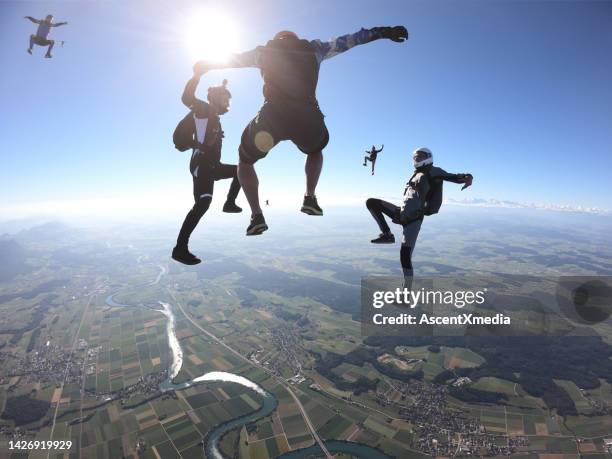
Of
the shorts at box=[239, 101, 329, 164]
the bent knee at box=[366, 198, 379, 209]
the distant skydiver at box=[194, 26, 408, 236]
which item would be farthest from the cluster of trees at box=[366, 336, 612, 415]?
the distant skydiver at box=[194, 26, 408, 236]

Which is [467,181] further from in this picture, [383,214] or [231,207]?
[231,207]

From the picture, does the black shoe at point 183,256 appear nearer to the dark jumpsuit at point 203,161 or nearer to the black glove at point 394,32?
the dark jumpsuit at point 203,161

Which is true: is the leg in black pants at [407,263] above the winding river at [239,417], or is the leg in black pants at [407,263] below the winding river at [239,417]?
above

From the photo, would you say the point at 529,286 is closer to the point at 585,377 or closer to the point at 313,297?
the point at 585,377

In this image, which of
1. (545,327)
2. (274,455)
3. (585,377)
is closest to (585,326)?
(545,327)

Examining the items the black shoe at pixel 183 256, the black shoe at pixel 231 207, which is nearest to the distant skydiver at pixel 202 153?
the black shoe at pixel 183 256

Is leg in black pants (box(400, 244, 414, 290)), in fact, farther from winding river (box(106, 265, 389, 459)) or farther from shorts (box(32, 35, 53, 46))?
winding river (box(106, 265, 389, 459))
